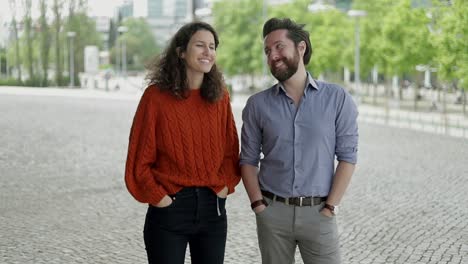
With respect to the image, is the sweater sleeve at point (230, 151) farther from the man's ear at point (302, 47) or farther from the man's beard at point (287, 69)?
the man's ear at point (302, 47)

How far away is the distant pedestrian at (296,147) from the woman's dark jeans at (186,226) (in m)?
0.23

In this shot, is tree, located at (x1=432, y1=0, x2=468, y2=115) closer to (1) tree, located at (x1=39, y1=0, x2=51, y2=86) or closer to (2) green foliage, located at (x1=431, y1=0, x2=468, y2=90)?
(2) green foliage, located at (x1=431, y1=0, x2=468, y2=90)

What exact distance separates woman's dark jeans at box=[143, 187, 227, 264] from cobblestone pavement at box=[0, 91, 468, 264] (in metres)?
3.59

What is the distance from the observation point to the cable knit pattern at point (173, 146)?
410cm

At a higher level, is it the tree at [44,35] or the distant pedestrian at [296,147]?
the distant pedestrian at [296,147]

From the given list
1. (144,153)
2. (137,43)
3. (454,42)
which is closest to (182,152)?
(144,153)

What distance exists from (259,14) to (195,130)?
60.4 m

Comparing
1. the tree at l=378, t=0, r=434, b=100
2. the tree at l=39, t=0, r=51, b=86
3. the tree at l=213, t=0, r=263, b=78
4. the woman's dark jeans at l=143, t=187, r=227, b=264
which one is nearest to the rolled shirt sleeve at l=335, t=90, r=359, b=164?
the woman's dark jeans at l=143, t=187, r=227, b=264

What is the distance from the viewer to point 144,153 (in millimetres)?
4109

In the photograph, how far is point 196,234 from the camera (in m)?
4.18

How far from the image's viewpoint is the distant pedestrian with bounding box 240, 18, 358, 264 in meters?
4.15

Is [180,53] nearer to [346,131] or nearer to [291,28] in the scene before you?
[291,28]

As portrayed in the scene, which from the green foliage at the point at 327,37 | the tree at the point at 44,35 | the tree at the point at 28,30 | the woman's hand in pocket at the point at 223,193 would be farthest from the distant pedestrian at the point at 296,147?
the tree at the point at 44,35

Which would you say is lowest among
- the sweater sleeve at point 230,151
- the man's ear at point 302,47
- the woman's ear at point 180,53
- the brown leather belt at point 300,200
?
the brown leather belt at point 300,200
